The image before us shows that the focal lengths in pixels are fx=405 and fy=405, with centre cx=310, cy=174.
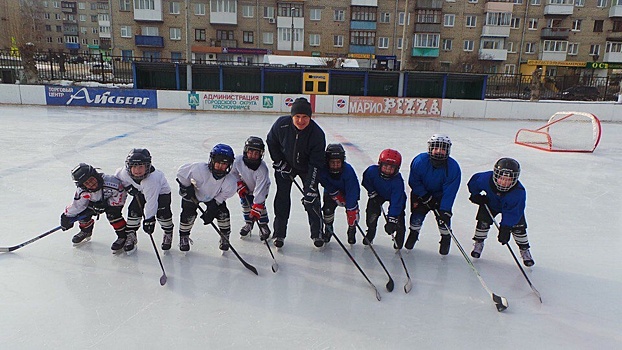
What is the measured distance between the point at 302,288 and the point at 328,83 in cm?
1586

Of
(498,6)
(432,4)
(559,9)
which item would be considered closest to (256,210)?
(432,4)

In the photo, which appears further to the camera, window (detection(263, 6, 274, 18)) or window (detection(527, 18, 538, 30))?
window (detection(527, 18, 538, 30))

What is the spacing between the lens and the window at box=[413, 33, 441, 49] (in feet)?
105

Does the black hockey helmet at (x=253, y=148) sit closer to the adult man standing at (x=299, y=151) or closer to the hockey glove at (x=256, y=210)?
the adult man standing at (x=299, y=151)

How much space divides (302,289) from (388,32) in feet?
105

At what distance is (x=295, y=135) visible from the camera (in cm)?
310

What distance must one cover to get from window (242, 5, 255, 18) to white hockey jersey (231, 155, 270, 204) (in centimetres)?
3016

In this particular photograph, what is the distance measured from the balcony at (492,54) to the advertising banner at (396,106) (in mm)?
19305

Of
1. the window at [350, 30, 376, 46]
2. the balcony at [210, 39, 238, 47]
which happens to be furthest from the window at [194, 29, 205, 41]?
the window at [350, 30, 376, 46]

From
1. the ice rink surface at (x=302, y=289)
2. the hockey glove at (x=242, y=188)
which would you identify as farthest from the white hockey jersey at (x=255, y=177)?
the ice rink surface at (x=302, y=289)

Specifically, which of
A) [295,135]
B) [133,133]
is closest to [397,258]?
[295,135]

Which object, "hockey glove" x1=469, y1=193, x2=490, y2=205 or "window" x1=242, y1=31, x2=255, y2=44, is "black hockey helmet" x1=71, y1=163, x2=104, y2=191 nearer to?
"hockey glove" x1=469, y1=193, x2=490, y2=205

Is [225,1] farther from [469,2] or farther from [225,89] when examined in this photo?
[469,2]

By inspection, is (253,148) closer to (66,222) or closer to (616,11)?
(66,222)
